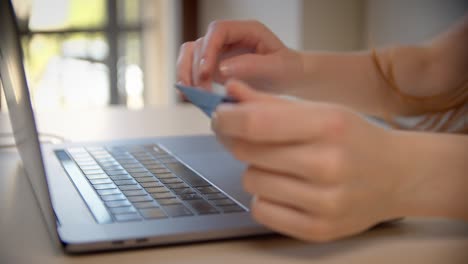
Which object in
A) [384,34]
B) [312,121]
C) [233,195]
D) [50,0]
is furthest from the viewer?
[50,0]

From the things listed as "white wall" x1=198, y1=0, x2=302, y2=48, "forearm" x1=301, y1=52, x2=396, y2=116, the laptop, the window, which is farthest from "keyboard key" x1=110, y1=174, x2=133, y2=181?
the window

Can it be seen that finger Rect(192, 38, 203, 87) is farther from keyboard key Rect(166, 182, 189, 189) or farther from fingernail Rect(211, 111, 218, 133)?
fingernail Rect(211, 111, 218, 133)

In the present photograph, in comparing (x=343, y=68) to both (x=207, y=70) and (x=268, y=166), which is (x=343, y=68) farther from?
(x=268, y=166)

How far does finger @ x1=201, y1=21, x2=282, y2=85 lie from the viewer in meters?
0.79

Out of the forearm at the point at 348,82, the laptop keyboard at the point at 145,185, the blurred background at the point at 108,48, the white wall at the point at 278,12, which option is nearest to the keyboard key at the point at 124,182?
the laptop keyboard at the point at 145,185

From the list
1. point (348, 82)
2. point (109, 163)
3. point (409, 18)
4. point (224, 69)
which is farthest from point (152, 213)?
point (409, 18)

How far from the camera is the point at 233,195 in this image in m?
0.61

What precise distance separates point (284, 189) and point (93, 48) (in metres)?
2.75

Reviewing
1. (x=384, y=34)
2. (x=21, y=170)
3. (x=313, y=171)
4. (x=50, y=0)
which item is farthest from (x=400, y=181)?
(x=50, y=0)

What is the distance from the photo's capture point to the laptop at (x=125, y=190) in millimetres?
499

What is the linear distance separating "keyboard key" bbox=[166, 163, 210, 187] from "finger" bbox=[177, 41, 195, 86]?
12 cm

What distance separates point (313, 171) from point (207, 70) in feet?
1.13

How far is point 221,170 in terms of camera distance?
2.36 ft

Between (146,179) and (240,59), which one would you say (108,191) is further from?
(240,59)
